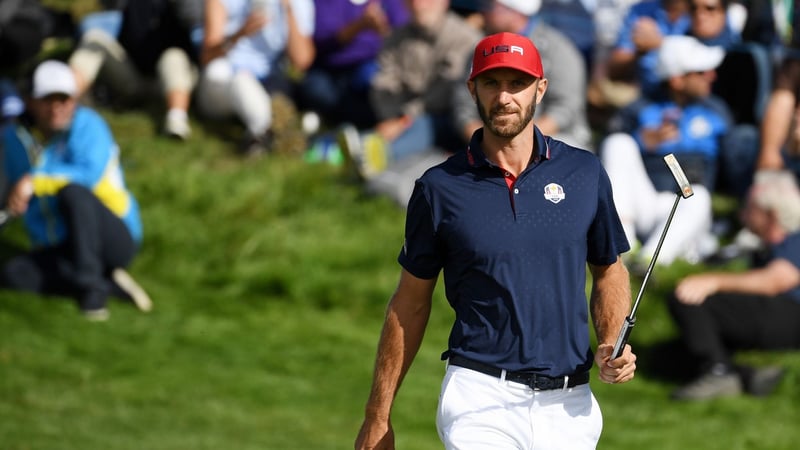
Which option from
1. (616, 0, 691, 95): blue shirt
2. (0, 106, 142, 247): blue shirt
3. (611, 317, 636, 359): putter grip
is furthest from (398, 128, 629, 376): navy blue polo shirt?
(616, 0, 691, 95): blue shirt

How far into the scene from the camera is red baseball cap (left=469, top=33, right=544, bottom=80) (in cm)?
466

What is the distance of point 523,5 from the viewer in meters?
10.6

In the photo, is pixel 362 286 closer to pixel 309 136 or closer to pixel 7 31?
pixel 309 136

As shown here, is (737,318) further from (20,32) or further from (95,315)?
(20,32)

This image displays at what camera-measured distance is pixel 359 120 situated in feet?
40.0

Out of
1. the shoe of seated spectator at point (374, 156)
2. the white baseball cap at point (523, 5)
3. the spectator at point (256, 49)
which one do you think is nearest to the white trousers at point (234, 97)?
the spectator at point (256, 49)

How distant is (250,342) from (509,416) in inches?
207

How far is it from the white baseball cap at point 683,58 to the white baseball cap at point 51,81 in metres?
4.24

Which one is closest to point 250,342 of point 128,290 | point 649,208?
point 128,290

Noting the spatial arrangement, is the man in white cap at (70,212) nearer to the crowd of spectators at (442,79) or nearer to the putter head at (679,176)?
the crowd of spectators at (442,79)

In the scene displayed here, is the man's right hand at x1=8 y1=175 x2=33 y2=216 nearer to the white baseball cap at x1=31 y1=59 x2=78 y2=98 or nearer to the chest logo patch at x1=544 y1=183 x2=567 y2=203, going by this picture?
the white baseball cap at x1=31 y1=59 x2=78 y2=98

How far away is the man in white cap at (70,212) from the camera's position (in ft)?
32.4

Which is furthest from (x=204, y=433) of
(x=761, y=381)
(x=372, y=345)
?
(x=761, y=381)

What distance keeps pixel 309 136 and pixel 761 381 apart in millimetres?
4939
